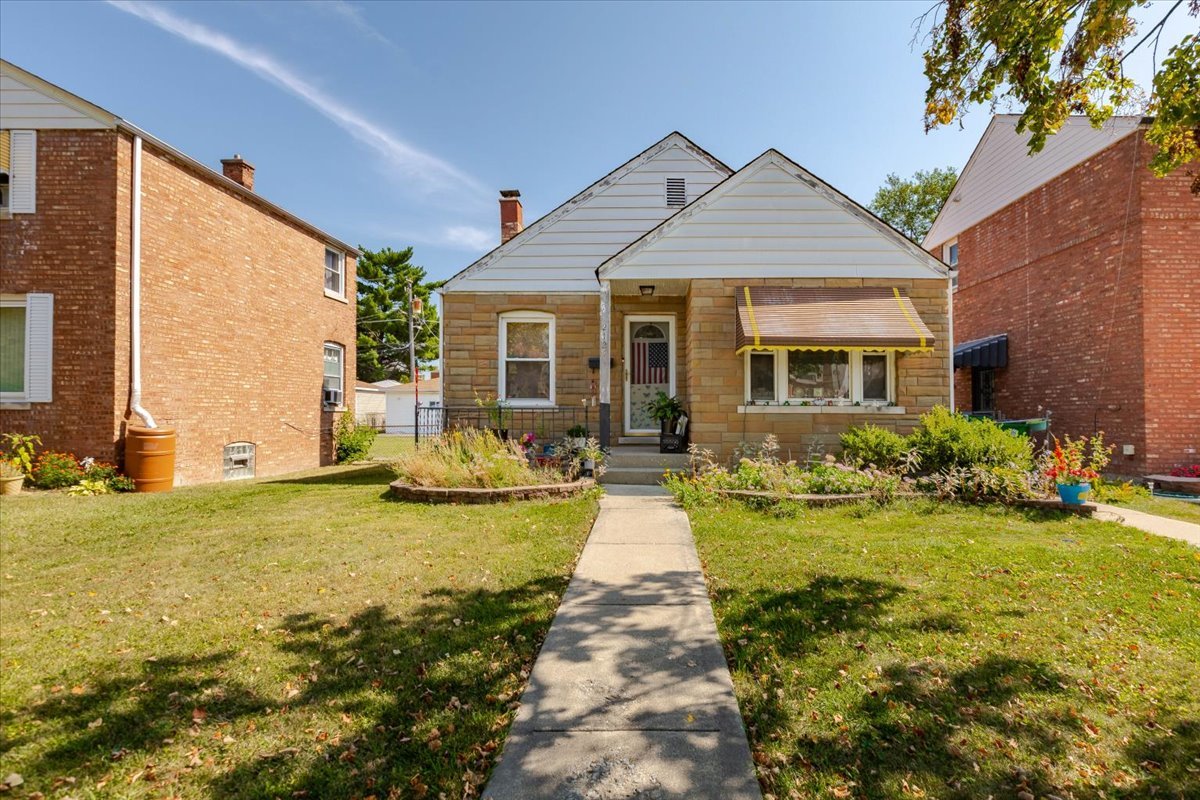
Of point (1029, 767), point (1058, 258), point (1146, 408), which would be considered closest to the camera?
point (1029, 767)

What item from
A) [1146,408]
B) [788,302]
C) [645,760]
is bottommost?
[645,760]

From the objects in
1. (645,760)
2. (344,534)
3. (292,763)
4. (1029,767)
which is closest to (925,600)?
(1029,767)

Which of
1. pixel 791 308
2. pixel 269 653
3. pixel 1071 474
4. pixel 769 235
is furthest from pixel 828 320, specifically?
pixel 269 653

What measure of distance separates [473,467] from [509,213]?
25.8ft

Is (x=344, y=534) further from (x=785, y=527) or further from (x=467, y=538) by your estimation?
(x=785, y=527)

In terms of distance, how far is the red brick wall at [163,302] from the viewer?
961 centimetres

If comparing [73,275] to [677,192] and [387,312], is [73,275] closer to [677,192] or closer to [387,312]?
[677,192]

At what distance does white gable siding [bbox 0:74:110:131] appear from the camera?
9.67 meters

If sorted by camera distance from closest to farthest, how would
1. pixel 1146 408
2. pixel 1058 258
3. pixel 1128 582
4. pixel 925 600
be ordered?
pixel 925 600
pixel 1128 582
pixel 1146 408
pixel 1058 258

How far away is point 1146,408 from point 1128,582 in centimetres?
800

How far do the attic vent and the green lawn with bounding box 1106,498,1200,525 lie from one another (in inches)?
372

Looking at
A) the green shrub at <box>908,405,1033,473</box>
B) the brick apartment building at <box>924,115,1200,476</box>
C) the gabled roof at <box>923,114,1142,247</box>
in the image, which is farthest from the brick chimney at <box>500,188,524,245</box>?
the brick apartment building at <box>924,115,1200,476</box>

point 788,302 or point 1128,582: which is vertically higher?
point 788,302

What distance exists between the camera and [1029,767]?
2.40 meters
